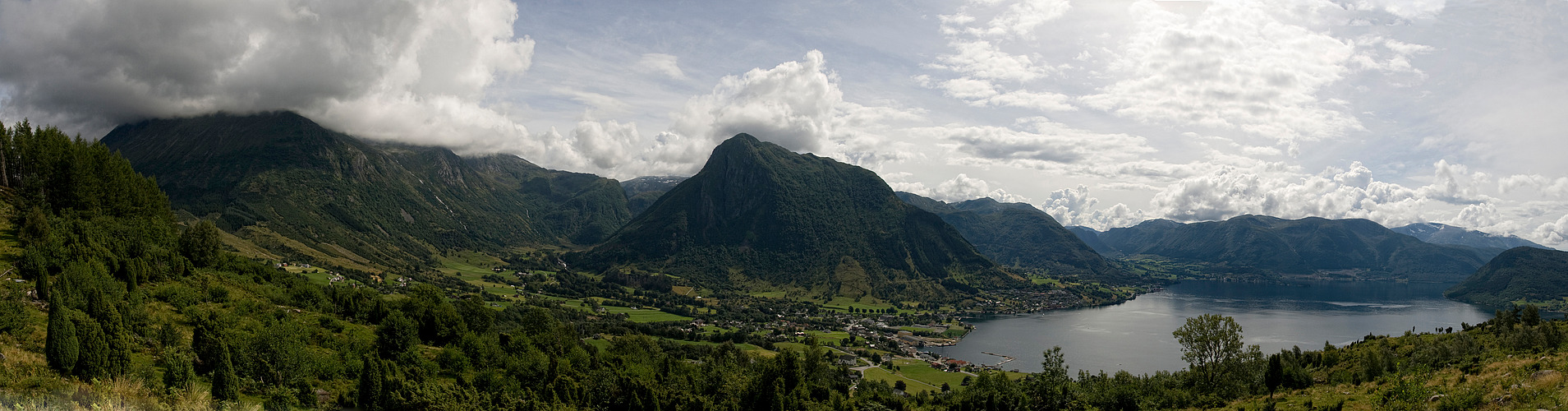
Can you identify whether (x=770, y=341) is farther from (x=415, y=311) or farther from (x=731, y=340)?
(x=415, y=311)

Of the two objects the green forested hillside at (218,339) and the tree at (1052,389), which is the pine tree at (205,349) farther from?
the tree at (1052,389)

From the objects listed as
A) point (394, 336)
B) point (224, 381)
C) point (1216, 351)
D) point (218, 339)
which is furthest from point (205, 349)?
point (1216, 351)

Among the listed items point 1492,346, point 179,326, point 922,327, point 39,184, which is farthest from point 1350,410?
point 922,327

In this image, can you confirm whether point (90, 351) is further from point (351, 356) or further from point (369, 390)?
point (351, 356)

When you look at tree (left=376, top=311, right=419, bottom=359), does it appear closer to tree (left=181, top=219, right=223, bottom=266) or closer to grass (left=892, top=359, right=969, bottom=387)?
tree (left=181, top=219, right=223, bottom=266)

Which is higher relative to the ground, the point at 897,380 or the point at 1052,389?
the point at 1052,389
